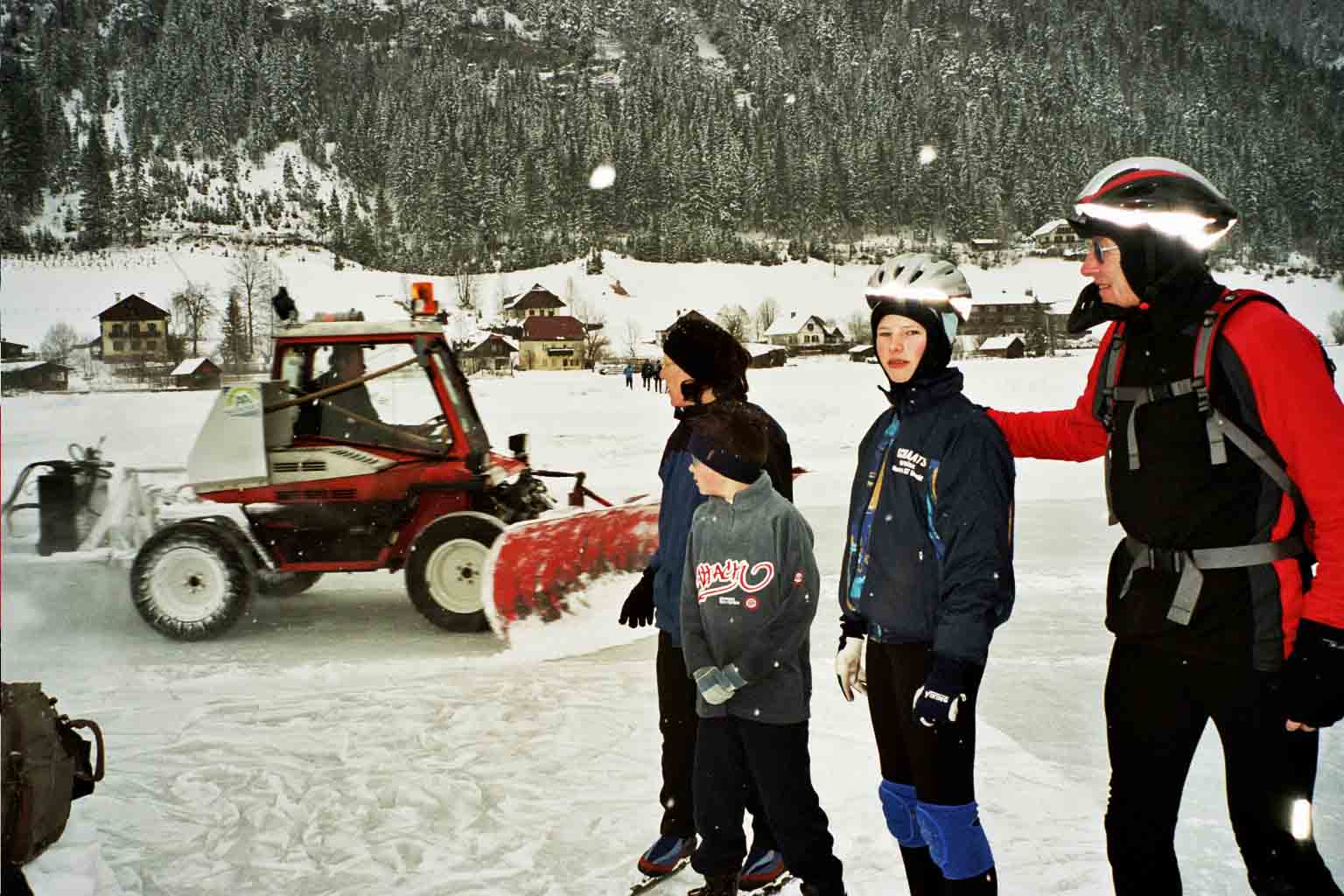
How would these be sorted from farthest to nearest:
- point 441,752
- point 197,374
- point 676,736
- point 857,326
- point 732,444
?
point 857,326 < point 197,374 < point 441,752 < point 676,736 < point 732,444

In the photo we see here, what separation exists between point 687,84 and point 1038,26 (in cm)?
422

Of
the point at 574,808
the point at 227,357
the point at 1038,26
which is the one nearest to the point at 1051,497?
the point at 1038,26

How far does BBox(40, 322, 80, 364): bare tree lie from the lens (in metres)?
8.52

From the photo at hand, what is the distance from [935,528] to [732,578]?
20.9 inches

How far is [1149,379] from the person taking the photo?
1892 millimetres

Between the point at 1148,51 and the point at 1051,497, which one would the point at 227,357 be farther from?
the point at 1148,51

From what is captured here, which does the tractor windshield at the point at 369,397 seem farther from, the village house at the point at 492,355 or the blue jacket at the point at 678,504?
the village house at the point at 492,355

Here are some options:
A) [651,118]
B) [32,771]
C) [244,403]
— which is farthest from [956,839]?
[651,118]

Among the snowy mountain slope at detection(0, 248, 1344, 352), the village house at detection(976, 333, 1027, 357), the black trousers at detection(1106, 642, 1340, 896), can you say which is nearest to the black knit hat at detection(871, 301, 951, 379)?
the black trousers at detection(1106, 642, 1340, 896)

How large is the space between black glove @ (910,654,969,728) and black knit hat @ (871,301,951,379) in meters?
0.64

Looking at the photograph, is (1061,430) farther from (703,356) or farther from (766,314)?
(766,314)

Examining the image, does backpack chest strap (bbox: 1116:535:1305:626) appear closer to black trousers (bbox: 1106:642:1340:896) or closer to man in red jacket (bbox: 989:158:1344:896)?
man in red jacket (bbox: 989:158:1344:896)

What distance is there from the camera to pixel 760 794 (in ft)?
7.47

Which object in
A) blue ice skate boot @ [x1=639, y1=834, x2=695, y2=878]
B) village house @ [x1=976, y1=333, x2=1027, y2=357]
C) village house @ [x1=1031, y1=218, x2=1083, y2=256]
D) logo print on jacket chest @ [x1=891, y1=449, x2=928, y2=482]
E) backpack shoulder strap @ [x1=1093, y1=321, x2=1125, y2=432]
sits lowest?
blue ice skate boot @ [x1=639, y1=834, x2=695, y2=878]
